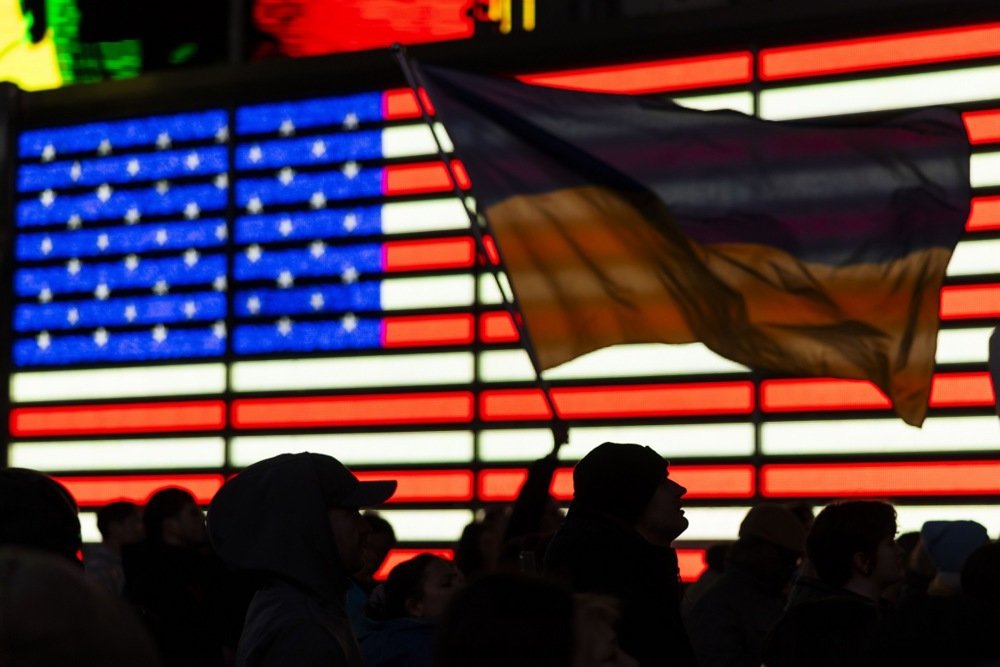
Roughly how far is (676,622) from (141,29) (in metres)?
10.9

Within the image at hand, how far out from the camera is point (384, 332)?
1341 cm

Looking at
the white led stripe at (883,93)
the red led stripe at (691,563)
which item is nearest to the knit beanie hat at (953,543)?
the white led stripe at (883,93)

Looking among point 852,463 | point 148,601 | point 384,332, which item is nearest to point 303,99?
point 384,332

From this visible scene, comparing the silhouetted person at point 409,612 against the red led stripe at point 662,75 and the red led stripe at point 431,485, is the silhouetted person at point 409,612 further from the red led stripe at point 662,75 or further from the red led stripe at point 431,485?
the red led stripe at point 431,485

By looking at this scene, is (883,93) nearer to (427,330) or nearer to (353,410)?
(427,330)

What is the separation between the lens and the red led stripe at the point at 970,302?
11.3 metres

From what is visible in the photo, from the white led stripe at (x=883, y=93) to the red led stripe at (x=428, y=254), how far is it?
94.2 inches

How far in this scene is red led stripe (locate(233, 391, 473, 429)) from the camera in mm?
13141

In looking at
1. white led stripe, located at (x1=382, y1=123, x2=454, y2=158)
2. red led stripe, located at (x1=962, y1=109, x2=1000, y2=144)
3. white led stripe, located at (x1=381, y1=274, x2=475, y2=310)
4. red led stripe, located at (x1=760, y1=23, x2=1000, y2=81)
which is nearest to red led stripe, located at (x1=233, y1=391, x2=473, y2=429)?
white led stripe, located at (x1=381, y1=274, x2=475, y2=310)

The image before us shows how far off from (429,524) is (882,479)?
3.36 meters

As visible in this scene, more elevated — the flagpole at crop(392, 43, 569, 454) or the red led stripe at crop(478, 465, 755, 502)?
the flagpole at crop(392, 43, 569, 454)

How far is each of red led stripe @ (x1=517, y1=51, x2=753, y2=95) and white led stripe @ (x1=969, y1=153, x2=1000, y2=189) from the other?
1.60 metres

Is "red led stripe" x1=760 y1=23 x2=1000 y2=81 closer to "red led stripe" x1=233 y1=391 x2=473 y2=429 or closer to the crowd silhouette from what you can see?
"red led stripe" x1=233 y1=391 x2=473 y2=429

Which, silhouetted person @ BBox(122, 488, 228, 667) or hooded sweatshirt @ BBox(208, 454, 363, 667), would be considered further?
silhouetted person @ BBox(122, 488, 228, 667)
